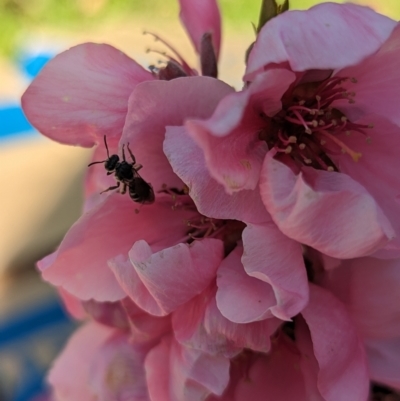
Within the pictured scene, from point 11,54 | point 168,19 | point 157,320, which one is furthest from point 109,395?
point 168,19

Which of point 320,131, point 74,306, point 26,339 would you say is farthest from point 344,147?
point 26,339

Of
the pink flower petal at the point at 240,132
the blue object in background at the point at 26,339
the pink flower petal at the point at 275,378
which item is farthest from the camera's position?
the blue object in background at the point at 26,339

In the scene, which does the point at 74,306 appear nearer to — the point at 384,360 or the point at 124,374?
the point at 124,374

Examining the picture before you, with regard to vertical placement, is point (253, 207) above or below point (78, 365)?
above

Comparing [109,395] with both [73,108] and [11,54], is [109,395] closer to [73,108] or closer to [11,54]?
[73,108]

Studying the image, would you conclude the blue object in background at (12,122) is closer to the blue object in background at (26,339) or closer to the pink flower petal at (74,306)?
the blue object in background at (26,339)

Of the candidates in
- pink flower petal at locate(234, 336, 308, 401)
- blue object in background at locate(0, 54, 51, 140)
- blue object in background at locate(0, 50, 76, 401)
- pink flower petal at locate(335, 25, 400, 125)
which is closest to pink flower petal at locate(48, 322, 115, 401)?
pink flower petal at locate(234, 336, 308, 401)

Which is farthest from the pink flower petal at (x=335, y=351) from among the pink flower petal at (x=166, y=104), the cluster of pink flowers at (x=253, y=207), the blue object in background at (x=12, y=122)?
the blue object in background at (x=12, y=122)
